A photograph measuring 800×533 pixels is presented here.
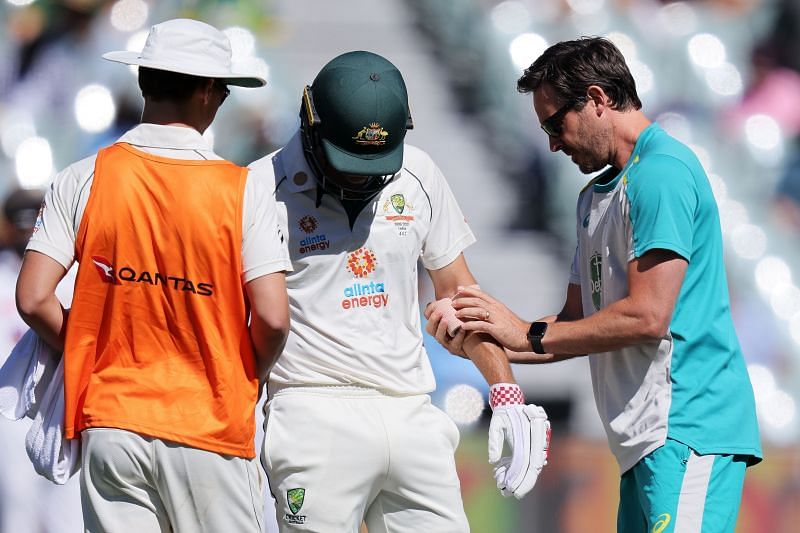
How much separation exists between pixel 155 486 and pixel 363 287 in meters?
0.71

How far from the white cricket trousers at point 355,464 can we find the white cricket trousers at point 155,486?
10.5 inches

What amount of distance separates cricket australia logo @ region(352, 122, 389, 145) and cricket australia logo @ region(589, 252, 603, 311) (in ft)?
2.06

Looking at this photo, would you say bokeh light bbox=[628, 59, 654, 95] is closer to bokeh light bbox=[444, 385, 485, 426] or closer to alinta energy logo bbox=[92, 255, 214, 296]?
bokeh light bbox=[444, 385, 485, 426]

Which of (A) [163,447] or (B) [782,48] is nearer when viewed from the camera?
(A) [163,447]

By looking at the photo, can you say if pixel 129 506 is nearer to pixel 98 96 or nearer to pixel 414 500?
pixel 414 500

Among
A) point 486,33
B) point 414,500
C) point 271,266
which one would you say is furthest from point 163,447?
point 486,33

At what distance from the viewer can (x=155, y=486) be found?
8.02ft

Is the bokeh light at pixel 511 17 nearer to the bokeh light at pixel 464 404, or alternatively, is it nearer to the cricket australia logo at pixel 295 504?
the bokeh light at pixel 464 404

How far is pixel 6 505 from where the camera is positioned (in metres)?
4.55

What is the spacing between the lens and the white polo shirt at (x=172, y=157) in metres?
2.44

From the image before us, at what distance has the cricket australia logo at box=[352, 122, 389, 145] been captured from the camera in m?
2.65

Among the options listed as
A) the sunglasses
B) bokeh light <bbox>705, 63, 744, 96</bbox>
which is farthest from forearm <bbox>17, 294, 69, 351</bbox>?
bokeh light <bbox>705, 63, 744, 96</bbox>

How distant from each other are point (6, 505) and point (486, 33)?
2.93 m

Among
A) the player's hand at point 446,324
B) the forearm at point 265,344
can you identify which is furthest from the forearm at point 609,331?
the forearm at point 265,344
